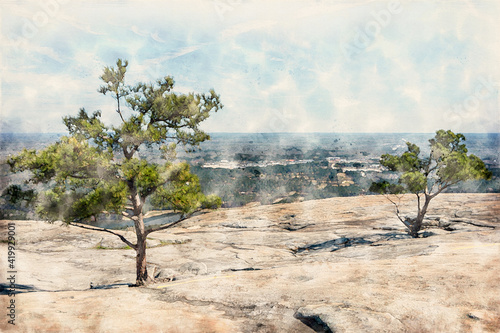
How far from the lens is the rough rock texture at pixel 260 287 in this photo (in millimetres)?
7625

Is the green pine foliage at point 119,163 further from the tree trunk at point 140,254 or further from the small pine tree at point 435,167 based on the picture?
the small pine tree at point 435,167

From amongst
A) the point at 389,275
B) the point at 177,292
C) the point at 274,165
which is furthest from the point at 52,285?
the point at 274,165

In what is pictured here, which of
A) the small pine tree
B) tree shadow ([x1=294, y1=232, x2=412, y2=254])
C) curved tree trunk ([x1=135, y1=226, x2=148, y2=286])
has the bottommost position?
tree shadow ([x1=294, y1=232, x2=412, y2=254])

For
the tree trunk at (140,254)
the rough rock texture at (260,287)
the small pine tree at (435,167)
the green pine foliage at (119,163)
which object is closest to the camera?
the rough rock texture at (260,287)

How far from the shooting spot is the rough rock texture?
7625 millimetres

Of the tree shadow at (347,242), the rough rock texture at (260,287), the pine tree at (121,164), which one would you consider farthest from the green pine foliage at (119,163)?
the tree shadow at (347,242)

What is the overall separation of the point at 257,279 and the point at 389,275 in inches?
179

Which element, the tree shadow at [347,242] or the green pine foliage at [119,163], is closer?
the green pine foliage at [119,163]

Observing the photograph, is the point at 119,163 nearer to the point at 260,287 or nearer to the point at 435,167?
→ the point at 260,287

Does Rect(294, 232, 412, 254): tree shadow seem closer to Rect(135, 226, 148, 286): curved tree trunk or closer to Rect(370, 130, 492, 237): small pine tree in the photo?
Rect(370, 130, 492, 237): small pine tree

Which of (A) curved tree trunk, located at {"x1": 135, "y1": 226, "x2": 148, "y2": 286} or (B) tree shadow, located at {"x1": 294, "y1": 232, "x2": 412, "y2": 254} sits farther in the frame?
(B) tree shadow, located at {"x1": 294, "y1": 232, "x2": 412, "y2": 254}

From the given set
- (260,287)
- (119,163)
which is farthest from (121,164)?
(260,287)

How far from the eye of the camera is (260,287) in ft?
35.0

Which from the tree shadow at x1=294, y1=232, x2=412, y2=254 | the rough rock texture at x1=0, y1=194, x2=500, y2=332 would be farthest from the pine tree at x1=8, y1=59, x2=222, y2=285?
the tree shadow at x1=294, y1=232, x2=412, y2=254
